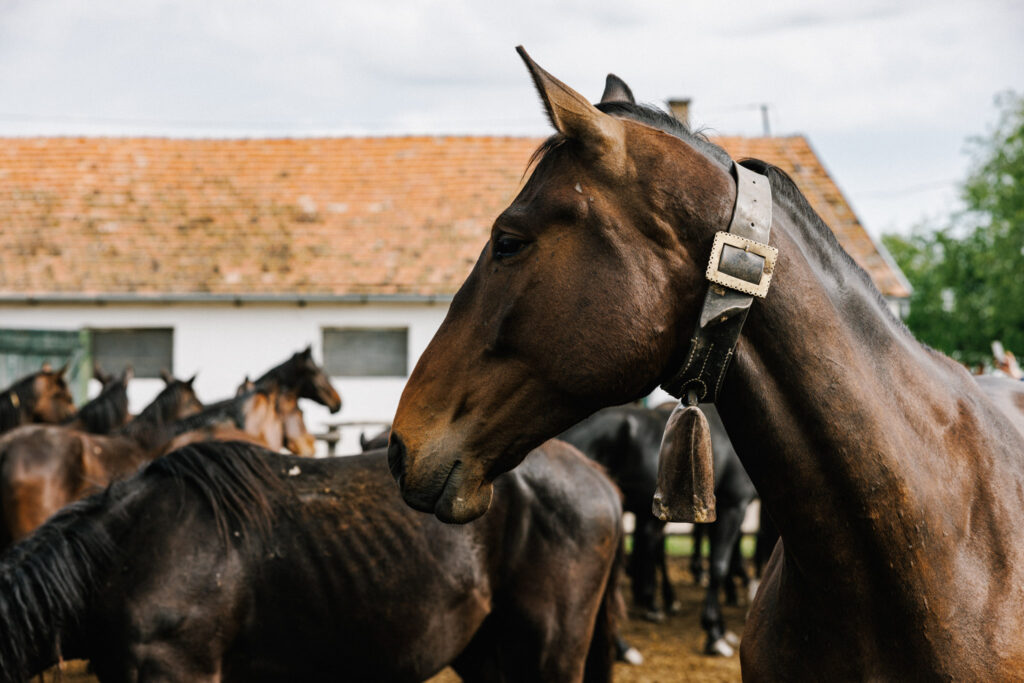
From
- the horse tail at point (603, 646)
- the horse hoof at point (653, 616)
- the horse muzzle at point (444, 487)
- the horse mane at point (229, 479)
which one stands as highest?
the horse muzzle at point (444, 487)

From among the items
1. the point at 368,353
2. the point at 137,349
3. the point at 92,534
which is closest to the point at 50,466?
the point at 92,534

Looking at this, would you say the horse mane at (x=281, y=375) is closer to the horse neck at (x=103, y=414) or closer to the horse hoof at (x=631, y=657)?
the horse neck at (x=103, y=414)

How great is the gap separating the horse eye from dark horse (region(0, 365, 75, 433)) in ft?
31.2

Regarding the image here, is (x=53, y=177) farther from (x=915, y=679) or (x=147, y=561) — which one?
(x=915, y=679)

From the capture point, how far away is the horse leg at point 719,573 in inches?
306

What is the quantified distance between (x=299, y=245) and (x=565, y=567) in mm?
12493

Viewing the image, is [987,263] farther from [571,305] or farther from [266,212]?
[571,305]

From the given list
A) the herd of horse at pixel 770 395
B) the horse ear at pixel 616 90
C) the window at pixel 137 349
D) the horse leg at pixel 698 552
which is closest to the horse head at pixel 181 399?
the horse leg at pixel 698 552

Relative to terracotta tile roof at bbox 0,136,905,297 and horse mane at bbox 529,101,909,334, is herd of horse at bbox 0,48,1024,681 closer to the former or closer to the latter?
horse mane at bbox 529,101,909,334

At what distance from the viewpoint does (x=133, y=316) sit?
47.8 ft

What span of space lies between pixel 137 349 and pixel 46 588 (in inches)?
480

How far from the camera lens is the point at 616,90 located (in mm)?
1896

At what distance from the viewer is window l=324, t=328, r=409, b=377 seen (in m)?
14.7

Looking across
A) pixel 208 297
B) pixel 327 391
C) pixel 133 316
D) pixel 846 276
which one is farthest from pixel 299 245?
pixel 846 276
